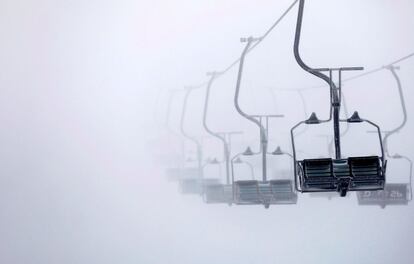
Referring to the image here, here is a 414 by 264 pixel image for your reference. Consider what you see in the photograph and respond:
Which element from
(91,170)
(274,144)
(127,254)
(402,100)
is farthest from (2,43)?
(402,100)

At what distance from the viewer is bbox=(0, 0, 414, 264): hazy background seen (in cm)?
362

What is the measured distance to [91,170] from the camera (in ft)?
12.1

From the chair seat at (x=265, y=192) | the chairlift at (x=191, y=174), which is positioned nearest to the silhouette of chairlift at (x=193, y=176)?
the chairlift at (x=191, y=174)

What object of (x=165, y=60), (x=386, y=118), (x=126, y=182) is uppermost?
(x=165, y=60)

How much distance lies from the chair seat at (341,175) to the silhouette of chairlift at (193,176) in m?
1.24

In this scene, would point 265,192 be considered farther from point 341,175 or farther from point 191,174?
point 191,174

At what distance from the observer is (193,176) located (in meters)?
3.73

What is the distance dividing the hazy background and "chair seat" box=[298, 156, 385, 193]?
6.05ft

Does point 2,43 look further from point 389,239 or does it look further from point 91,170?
point 389,239

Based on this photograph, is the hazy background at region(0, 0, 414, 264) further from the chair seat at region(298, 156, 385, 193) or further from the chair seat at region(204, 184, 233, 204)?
the chair seat at region(298, 156, 385, 193)

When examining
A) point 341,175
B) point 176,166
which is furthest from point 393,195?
point 176,166

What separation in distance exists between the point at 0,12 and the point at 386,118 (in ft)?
8.87

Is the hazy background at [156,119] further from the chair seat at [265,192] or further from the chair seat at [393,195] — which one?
the chair seat at [265,192]

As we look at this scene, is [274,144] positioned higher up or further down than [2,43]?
further down
